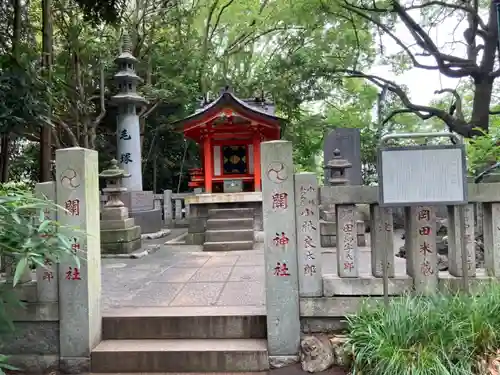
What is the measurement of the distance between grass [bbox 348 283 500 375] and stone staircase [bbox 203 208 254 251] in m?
5.54

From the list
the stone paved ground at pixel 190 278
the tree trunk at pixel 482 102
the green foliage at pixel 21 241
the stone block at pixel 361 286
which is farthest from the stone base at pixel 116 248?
the tree trunk at pixel 482 102

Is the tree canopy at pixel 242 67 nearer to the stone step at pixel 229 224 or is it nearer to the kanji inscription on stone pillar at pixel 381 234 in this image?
the stone step at pixel 229 224

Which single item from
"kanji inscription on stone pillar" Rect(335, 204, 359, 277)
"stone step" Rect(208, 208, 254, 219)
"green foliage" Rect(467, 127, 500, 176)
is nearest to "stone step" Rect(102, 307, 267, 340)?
"kanji inscription on stone pillar" Rect(335, 204, 359, 277)

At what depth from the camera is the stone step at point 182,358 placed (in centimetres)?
336

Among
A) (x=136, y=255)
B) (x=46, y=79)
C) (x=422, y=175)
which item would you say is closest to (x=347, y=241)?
(x=422, y=175)

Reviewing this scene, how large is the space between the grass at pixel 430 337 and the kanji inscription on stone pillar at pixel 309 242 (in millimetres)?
500

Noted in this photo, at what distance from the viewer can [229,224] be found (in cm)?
938

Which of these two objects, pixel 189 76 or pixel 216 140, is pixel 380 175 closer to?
pixel 216 140

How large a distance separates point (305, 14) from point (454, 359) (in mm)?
11456

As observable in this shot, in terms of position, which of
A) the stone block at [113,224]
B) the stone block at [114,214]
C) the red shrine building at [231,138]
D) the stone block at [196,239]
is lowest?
the stone block at [196,239]

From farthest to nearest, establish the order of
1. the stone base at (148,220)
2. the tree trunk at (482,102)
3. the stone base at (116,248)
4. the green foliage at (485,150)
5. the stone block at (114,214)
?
the tree trunk at (482,102)
the stone base at (148,220)
the stone block at (114,214)
the stone base at (116,248)
the green foliage at (485,150)

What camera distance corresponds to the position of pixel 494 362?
8.89ft

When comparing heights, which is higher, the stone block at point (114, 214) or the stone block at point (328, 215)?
the stone block at point (114, 214)

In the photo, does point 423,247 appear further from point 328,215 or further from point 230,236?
point 230,236
